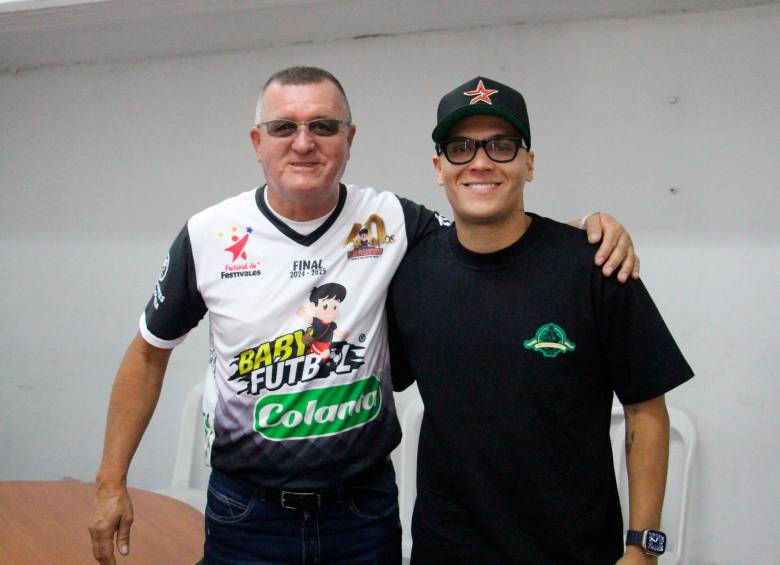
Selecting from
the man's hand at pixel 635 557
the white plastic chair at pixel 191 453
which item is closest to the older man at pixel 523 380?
the man's hand at pixel 635 557

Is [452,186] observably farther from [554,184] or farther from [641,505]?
[554,184]

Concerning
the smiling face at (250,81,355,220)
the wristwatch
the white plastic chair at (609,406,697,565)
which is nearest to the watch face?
the wristwatch

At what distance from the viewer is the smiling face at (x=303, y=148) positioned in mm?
1495

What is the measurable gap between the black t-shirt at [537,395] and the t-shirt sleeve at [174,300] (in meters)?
0.62

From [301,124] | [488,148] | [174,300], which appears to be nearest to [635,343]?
[488,148]

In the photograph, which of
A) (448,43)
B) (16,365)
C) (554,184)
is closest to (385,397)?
(554,184)

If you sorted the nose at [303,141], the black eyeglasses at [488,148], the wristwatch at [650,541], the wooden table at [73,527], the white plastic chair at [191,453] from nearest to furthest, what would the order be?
1. the wristwatch at [650,541]
2. the black eyeglasses at [488,148]
3. the nose at [303,141]
4. the wooden table at [73,527]
5. the white plastic chair at [191,453]

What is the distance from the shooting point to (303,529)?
1.50m

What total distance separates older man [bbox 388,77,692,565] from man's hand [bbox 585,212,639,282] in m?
0.02

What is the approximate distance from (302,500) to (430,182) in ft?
5.14

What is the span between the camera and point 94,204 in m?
3.23

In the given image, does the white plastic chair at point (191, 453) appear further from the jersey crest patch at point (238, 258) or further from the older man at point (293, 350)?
the jersey crest patch at point (238, 258)

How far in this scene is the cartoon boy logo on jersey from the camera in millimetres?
1510

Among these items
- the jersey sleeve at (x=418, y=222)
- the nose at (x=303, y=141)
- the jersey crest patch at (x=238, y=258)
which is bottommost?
the jersey crest patch at (x=238, y=258)
